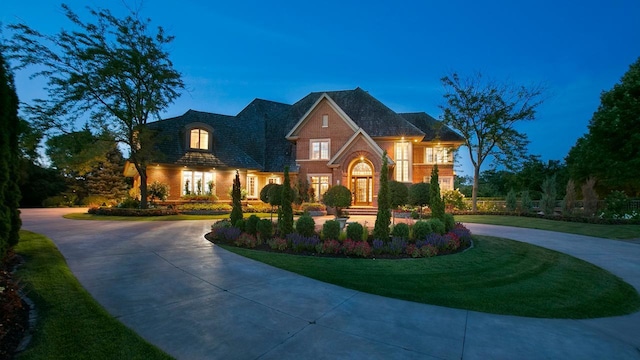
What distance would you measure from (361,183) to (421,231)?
16366mm

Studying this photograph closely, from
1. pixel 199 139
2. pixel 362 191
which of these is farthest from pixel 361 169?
pixel 199 139

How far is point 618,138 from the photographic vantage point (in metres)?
25.4

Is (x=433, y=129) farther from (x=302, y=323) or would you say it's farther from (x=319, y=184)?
(x=302, y=323)

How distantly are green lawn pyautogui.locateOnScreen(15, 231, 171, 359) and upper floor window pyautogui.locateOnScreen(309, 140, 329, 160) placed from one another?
892 inches

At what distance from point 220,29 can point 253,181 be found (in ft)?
264

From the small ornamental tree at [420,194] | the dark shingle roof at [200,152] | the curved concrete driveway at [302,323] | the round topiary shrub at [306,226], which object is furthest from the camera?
the dark shingle roof at [200,152]

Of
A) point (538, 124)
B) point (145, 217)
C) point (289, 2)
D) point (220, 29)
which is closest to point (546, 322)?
point (145, 217)

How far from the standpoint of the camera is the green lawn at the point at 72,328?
11.0 feet

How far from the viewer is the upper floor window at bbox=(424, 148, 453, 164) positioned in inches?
1097

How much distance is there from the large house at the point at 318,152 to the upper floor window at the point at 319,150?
0.09 meters

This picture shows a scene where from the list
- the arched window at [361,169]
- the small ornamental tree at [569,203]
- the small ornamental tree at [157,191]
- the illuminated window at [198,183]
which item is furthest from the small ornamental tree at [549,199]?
the small ornamental tree at [157,191]

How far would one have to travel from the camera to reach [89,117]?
20578 millimetres

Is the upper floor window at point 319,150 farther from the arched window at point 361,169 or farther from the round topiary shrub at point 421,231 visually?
the round topiary shrub at point 421,231

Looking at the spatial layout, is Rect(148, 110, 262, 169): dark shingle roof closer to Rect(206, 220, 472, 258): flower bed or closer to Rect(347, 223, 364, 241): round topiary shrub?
Rect(206, 220, 472, 258): flower bed
